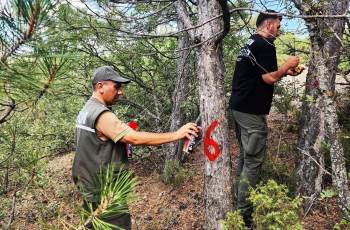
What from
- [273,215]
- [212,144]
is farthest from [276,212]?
[212,144]

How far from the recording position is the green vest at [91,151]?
345 cm

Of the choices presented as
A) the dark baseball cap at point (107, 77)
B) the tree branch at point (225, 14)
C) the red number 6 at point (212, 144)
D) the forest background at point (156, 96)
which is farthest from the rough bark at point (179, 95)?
the dark baseball cap at point (107, 77)

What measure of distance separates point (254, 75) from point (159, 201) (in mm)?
2557

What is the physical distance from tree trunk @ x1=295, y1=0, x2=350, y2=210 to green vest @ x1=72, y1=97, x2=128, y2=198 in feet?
5.53

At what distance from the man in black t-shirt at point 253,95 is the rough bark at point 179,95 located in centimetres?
162

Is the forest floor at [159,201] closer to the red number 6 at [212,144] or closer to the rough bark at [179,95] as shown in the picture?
the rough bark at [179,95]

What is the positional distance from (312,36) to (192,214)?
3.16 metres

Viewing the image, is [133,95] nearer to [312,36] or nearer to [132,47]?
[132,47]

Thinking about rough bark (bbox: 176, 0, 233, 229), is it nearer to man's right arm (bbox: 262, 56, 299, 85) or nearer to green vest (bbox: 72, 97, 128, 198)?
man's right arm (bbox: 262, 56, 299, 85)

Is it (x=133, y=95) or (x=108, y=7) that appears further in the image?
(x=133, y=95)

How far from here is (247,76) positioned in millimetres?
4684

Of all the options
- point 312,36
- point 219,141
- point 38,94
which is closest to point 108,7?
point 219,141

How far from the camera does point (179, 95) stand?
639 cm

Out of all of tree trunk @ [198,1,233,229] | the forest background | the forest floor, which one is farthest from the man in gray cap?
the forest floor
